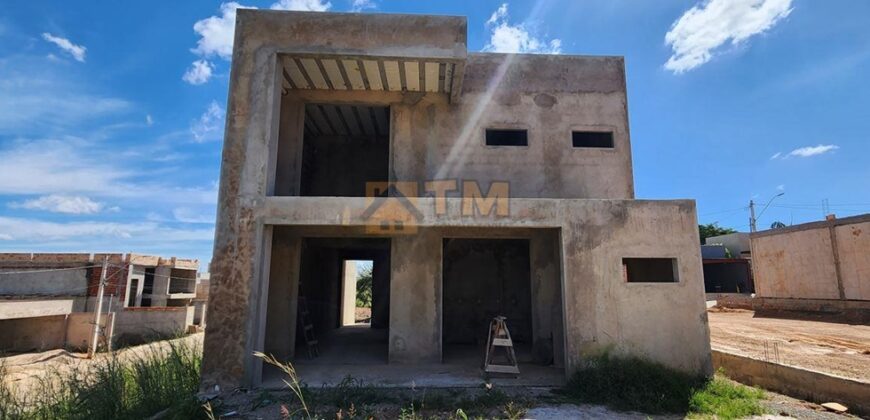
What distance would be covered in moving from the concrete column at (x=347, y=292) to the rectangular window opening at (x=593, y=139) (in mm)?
9646

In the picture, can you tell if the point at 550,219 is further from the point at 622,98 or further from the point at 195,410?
→ the point at 195,410

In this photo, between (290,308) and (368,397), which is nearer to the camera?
(368,397)

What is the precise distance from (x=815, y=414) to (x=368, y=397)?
5928mm

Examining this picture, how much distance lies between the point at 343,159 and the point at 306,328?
16.5ft

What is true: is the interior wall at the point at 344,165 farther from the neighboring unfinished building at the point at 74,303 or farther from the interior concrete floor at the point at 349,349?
the neighboring unfinished building at the point at 74,303

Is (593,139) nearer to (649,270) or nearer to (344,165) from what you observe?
(649,270)

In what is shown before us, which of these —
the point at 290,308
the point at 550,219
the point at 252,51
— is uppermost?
the point at 252,51

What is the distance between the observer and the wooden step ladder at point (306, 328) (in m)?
9.65

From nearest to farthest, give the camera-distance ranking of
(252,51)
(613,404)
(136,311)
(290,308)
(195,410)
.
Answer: (195,410) < (613,404) < (252,51) < (290,308) < (136,311)

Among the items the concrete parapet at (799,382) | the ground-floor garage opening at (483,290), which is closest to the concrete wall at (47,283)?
the ground-floor garage opening at (483,290)

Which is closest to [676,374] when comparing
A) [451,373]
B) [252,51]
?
[451,373]

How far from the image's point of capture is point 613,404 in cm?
629

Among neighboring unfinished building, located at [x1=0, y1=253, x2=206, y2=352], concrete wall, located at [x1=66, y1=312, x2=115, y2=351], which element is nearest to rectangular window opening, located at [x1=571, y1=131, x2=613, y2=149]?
neighboring unfinished building, located at [x1=0, y1=253, x2=206, y2=352]

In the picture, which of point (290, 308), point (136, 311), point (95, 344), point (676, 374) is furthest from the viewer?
point (136, 311)
